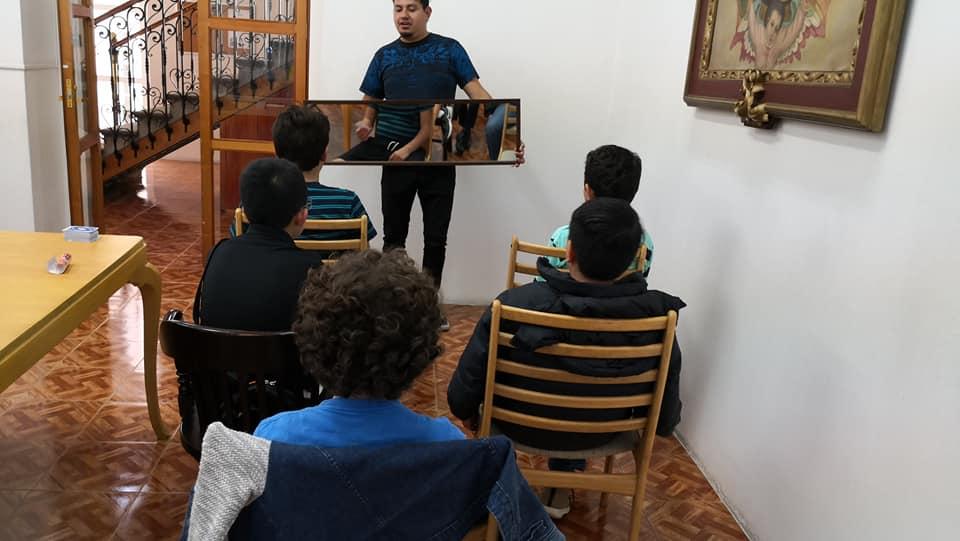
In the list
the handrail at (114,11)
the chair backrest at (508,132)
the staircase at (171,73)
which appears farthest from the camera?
the handrail at (114,11)

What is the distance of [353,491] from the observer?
0.89 metres

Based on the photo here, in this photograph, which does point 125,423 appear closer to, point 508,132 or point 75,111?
point 508,132

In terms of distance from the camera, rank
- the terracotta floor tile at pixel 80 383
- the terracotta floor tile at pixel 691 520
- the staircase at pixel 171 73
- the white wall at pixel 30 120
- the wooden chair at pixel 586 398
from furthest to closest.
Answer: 1. the staircase at pixel 171 73
2. the white wall at pixel 30 120
3. the terracotta floor tile at pixel 80 383
4. the terracotta floor tile at pixel 691 520
5. the wooden chair at pixel 586 398

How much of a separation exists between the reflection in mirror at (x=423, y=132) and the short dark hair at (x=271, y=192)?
121 centimetres

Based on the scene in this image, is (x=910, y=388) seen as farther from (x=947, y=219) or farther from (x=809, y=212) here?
(x=809, y=212)

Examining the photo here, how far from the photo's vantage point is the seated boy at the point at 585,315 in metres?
1.59

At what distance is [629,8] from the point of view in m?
3.53

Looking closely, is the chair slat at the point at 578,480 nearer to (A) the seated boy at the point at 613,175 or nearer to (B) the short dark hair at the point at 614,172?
(A) the seated boy at the point at 613,175

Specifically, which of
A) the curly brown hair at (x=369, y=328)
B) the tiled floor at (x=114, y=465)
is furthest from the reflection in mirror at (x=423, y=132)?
the curly brown hair at (x=369, y=328)

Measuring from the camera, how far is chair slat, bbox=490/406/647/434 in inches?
64.2

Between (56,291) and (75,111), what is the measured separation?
2974 mm

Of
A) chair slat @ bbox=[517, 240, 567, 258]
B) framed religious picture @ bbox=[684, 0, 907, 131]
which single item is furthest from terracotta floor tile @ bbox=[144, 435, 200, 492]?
framed religious picture @ bbox=[684, 0, 907, 131]

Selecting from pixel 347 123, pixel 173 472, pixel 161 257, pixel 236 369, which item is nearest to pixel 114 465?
pixel 173 472

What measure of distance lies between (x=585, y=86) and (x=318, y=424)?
306 cm
